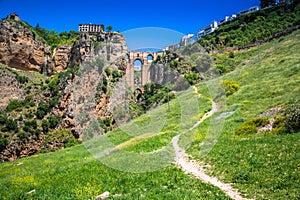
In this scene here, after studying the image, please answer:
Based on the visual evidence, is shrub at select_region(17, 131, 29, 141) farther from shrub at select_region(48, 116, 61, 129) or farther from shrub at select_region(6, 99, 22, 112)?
shrub at select_region(6, 99, 22, 112)

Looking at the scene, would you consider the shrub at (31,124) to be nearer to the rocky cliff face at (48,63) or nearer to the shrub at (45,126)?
the rocky cliff face at (48,63)

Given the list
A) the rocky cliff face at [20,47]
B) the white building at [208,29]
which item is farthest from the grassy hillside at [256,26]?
the rocky cliff face at [20,47]

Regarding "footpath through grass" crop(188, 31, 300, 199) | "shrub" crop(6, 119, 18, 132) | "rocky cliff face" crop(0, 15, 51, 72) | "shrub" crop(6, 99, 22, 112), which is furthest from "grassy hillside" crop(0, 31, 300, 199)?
"rocky cliff face" crop(0, 15, 51, 72)

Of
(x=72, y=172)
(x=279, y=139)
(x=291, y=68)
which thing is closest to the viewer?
(x=279, y=139)

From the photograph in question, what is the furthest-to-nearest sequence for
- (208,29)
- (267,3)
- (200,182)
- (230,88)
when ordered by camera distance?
(208,29) → (267,3) → (230,88) → (200,182)

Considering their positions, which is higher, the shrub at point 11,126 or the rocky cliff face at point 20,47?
the rocky cliff face at point 20,47

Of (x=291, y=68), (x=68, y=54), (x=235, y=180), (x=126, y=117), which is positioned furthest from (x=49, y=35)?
(x=235, y=180)

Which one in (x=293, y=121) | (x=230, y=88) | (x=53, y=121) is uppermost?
(x=230, y=88)

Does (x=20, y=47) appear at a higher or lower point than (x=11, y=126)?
higher

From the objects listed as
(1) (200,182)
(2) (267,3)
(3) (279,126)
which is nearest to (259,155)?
(1) (200,182)

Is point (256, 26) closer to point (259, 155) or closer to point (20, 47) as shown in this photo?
point (20, 47)

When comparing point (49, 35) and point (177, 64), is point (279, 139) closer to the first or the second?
point (177, 64)

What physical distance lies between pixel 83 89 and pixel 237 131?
4333 cm

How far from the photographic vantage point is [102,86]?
59594mm
